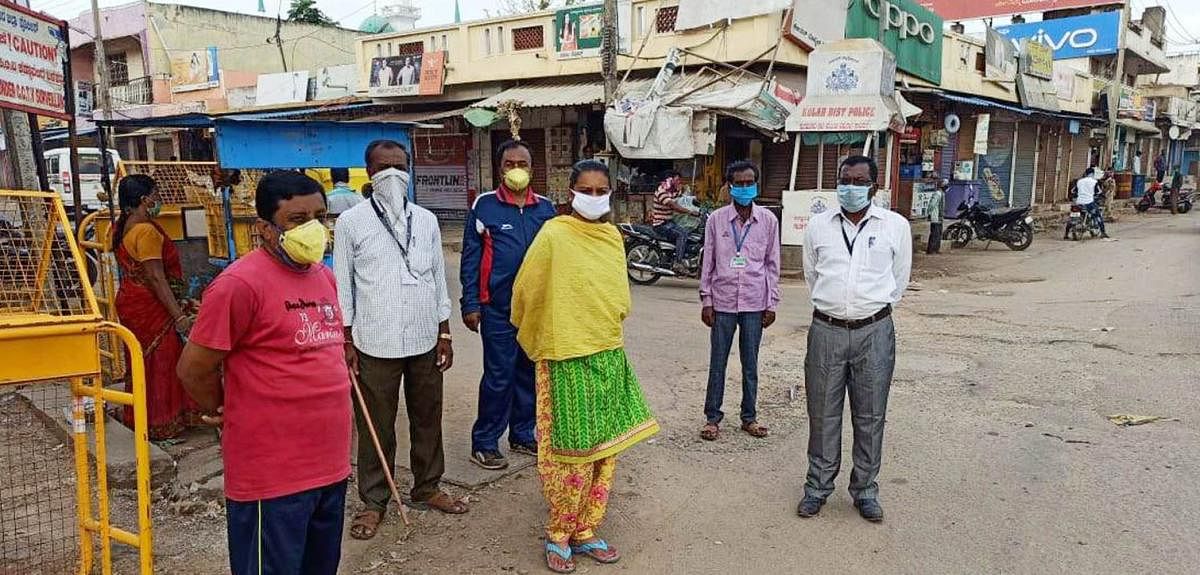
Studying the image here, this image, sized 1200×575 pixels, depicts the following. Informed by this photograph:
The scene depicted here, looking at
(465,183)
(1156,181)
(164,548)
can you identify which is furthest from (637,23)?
(1156,181)

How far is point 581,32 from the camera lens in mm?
14812

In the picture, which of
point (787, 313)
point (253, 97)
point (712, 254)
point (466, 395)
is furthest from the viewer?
point (253, 97)

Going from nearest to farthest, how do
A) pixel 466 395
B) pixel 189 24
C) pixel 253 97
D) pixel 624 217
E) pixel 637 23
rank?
pixel 466 395
pixel 637 23
pixel 624 217
pixel 253 97
pixel 189 24

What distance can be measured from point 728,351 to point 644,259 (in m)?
6.44

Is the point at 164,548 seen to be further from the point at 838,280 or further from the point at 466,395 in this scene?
the point at 838,280

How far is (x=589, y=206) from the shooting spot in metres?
3.30

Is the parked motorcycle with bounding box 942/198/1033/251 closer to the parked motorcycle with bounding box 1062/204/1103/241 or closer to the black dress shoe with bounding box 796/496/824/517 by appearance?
the parked motorcycle with bounding box 1062/204/1103/241

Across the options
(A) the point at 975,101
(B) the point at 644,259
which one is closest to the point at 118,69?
(B) the point at 644,259

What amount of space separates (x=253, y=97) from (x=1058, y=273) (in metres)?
19.4

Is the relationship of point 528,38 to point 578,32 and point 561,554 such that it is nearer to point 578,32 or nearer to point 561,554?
point 578,32

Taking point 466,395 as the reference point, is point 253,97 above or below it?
above

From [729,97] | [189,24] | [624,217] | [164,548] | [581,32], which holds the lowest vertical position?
[164,548]

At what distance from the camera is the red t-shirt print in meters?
2.31

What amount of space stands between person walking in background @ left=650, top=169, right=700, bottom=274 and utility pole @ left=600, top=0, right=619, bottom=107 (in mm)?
1894
